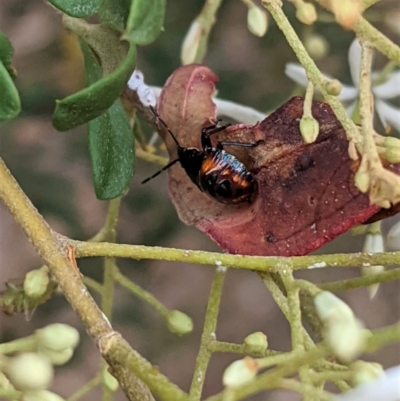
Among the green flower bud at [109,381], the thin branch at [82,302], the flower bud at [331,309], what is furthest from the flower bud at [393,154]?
the green flower bud at [109,381]

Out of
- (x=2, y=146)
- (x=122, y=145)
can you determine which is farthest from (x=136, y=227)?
(x=122, y=145)

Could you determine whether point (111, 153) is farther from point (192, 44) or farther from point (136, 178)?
point (136, 178)

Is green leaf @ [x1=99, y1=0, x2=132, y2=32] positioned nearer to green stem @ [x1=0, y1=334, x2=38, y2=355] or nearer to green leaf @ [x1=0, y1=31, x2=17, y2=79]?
green leaf @ [x1=0, y1=31, x2=17, y2=79]

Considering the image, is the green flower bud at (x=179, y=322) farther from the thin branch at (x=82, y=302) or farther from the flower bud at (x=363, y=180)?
the flower bud at (x=363, y=180)

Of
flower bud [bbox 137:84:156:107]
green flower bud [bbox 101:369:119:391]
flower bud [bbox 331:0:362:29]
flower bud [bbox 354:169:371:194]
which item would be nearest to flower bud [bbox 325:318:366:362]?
flower bud [bbox 354:169:371:194]

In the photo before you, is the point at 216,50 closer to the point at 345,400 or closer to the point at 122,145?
the point at 122,145

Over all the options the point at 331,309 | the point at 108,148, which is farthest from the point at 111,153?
the point at 331,309
